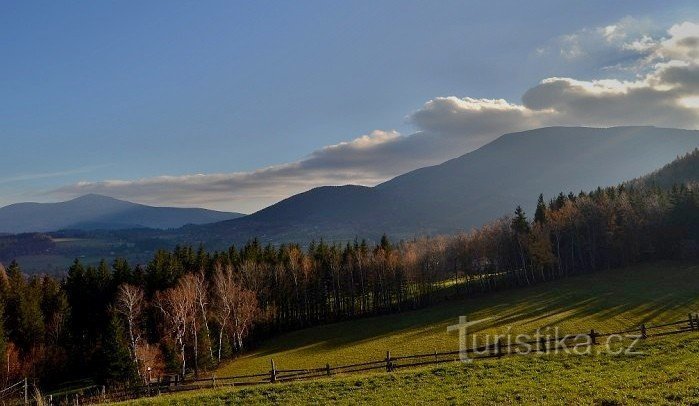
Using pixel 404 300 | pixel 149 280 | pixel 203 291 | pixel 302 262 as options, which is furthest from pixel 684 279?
pixel 149 280

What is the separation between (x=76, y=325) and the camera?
254ft

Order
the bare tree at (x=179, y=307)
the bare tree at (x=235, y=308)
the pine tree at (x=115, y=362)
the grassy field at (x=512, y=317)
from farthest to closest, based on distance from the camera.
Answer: the bare tree at (x=235, y=308) < the bare tree at (x=179, y=307) < the grassy field at (x=512, y=317) < the pine tree at (x=115, y=362)

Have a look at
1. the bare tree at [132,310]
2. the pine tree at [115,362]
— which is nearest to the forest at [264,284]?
the pine tree at [115,362]

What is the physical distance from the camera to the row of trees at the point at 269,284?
216 feet

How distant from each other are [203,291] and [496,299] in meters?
57.4

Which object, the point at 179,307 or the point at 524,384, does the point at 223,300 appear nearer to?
the point at 179,307

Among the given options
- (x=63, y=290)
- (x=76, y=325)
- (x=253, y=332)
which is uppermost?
(x=63, y=290)

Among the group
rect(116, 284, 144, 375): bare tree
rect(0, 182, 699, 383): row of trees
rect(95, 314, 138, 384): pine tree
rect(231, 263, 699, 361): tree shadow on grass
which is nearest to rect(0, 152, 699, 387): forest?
rect(95, 314, 138, 384): pine tree

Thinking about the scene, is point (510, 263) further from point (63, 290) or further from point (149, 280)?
point (63, 290)

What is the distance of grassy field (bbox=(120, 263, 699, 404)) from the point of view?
23994 mm

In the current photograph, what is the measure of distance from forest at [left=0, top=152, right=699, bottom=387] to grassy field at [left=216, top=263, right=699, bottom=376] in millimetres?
6985

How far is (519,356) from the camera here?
33812 millimetres

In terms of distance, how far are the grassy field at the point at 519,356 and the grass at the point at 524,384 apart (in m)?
0.06

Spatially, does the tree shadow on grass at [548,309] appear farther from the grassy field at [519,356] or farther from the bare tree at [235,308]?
the bare tree at [235,308]
